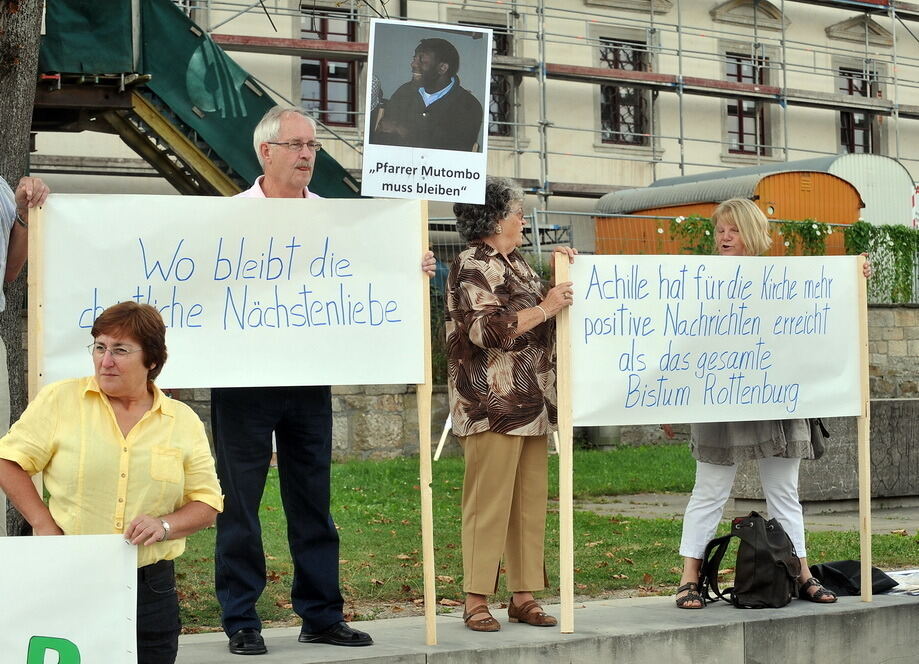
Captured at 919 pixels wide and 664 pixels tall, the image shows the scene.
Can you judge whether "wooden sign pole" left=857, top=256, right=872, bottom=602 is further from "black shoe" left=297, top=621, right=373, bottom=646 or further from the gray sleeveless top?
"black shoe" left=297, top=621, right=373, bottom=646

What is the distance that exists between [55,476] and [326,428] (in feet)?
5.60

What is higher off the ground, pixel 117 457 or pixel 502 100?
pixel 502 100

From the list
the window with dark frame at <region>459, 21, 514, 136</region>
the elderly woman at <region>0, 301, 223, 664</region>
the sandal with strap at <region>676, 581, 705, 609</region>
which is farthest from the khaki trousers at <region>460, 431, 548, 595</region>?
the window with dark frame at <region>459, 21, 514, 136</region>

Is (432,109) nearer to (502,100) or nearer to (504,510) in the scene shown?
(504,510)

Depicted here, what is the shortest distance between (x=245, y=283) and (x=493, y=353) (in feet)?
3.72

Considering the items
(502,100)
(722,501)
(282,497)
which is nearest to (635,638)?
(722,501)

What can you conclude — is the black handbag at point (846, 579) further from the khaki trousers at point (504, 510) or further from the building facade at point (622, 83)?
the building facade at point (622, 83)

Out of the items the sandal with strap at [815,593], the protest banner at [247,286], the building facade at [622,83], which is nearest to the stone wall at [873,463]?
the sandal with strap at [815,593]

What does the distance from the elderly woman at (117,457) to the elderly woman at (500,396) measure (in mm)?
1923

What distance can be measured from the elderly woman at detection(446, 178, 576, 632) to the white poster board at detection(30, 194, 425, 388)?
385 mm

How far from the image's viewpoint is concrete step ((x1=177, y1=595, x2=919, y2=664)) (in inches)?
214

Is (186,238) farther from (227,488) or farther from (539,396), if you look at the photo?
(539,396)

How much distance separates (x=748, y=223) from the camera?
6605 mm

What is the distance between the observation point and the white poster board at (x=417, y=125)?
592cm
